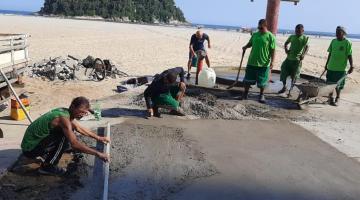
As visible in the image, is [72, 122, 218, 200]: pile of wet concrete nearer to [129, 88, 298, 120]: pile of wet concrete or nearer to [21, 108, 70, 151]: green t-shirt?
[21, 108, 70, 151]: green t-shirt

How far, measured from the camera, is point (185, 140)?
6.80m

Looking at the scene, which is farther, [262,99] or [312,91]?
[262,99]

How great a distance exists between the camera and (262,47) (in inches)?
368

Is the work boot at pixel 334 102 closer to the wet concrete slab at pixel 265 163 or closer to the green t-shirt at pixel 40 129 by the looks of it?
the wet concrete slab at pixel 265 163

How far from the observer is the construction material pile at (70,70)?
39.7ft

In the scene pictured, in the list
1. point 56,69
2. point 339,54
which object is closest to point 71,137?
point 339,54

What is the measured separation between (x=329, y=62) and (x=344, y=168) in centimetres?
458

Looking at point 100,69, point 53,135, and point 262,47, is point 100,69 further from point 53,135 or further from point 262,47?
point 53,135

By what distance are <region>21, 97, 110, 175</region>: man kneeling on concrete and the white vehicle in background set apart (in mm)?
3046

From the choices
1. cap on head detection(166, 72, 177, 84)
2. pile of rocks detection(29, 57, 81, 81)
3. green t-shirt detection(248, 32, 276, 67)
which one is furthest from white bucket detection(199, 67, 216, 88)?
pile of rocks detection(29, 57, 81, 81)

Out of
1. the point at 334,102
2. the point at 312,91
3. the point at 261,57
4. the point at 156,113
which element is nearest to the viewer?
the point at 156,113

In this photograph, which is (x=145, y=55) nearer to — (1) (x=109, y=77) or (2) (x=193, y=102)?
(1) (x=109, y=77)

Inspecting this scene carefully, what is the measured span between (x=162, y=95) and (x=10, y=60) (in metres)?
3.03

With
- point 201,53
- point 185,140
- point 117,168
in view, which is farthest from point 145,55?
point 117,168
